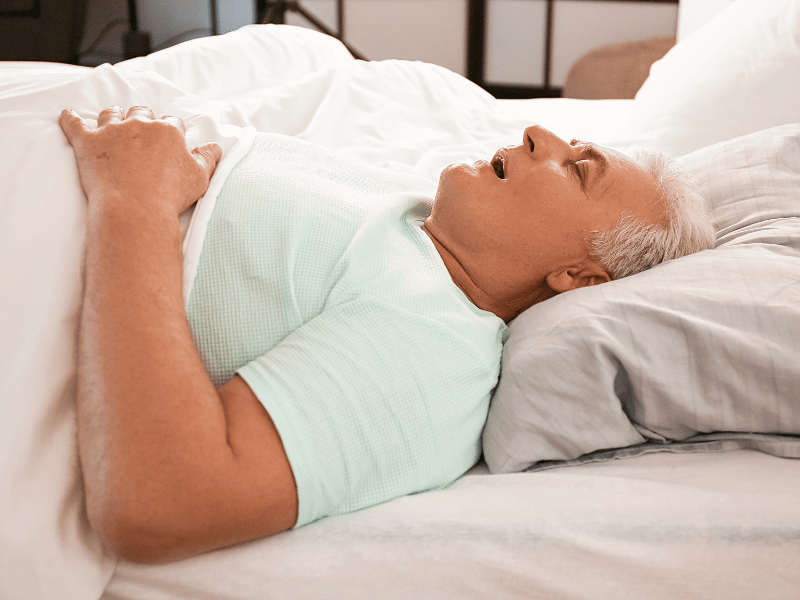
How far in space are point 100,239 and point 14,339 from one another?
5.5 inches

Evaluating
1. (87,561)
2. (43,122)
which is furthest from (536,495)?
(43,122)

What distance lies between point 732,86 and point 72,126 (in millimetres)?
1381

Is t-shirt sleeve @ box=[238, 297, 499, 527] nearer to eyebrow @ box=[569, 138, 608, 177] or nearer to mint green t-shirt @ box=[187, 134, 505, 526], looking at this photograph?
mint green t-shirt @ box=[187, 134, 505, 526]

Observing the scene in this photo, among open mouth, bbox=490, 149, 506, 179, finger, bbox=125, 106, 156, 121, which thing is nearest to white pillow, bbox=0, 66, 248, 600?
finger, bbox=125, 106, 156, 121

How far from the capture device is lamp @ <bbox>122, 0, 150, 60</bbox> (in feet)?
9.02

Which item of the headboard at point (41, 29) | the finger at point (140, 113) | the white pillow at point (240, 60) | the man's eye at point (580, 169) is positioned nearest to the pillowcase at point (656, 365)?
the man's eye at point (580, 169)

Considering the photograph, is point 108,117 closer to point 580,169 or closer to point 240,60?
point 580,169

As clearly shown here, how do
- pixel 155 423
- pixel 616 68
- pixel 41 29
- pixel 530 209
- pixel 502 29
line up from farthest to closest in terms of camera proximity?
1. pixel 502 29
2. pixel 616 68
3. pixel 41 29
4. pixel 530 209
5. pixel 155 423

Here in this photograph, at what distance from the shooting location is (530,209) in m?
0.97

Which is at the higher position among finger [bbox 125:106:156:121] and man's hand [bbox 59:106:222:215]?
finger [bbox 125:106:156:121]

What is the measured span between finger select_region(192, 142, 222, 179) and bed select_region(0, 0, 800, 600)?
0.05 metres

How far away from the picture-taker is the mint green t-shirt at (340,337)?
67cm

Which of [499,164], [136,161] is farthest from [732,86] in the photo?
[136,161]

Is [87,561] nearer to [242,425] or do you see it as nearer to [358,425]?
[242,425]
